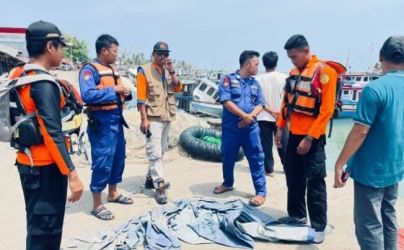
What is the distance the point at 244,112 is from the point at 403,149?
2.21m

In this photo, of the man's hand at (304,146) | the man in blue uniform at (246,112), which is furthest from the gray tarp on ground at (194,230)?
the man's hand at (304,146)

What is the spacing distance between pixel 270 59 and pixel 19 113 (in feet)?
13.5

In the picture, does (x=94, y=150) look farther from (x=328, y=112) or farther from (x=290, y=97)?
(x=328, y=112)

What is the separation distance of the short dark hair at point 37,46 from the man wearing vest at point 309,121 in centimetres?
215

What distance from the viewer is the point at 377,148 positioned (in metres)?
2.50

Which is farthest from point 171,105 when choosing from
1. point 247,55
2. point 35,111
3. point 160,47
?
point 35,111

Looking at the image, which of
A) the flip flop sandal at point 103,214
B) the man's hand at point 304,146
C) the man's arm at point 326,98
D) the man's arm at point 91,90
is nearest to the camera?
the man's arm at point 326,98

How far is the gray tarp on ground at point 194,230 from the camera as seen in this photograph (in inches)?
134

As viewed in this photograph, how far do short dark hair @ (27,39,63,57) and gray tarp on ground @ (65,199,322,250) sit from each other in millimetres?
1854

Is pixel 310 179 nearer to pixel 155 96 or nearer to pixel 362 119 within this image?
pixel 362 119

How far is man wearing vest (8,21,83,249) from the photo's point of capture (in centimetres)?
224

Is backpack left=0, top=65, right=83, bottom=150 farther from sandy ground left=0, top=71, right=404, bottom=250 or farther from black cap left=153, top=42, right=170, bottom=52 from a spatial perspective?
black cap left=153, top=42, right=170, bottom=52

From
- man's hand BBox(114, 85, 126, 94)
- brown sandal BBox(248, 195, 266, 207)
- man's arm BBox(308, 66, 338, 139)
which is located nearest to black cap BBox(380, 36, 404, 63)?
man's arm BBox(308, 66, 338, 139)

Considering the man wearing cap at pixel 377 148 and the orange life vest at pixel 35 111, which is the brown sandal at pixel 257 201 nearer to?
the man wearing cap at pixel 377 148
